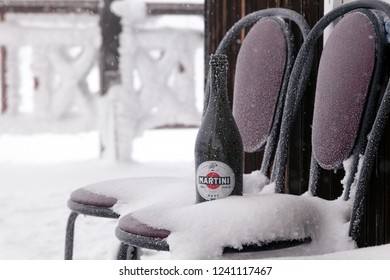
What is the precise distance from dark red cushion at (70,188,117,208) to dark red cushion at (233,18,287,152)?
0.37 m

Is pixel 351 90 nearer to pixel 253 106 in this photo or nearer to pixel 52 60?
pixel 253 106

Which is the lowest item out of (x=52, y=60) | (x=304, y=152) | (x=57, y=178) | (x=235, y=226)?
(x=57, y=178)

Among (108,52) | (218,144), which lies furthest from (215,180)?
(108,52)

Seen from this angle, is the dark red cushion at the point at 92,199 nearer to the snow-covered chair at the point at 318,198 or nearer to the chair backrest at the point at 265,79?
the snow-covered chair at the point at 318,198

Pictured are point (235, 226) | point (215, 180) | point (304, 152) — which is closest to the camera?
point (235, 226)

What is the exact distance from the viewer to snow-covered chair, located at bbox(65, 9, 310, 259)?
1332 mm

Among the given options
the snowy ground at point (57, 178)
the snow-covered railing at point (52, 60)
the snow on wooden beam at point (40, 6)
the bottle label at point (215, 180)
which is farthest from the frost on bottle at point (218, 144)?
the snow on wooden beam at point (40, 6)

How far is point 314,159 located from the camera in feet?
4.26

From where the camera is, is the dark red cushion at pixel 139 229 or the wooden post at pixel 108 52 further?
the wooden post at pixel 108 52

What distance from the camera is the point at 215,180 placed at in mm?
1037

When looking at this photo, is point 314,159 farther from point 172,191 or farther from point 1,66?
point 1,66

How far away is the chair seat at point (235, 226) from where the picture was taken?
2.99 ft

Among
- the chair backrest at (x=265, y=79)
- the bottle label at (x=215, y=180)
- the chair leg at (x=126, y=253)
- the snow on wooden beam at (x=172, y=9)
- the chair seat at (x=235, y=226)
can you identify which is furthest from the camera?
the snow on wooden beam at (x=172, y=9)

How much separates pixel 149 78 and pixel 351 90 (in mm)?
2943
